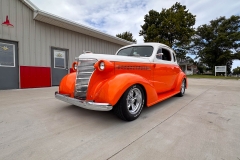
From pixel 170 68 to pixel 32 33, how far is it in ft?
20.6

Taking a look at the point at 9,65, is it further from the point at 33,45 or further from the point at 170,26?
the point at 170,26

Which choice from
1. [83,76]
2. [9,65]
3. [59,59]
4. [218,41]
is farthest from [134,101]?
[218,41]

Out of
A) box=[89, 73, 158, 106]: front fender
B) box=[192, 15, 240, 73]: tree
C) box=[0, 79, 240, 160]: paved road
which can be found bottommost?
box=[0, 79, 240, 160]: paved road

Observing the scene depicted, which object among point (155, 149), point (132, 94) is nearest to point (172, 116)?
point (132, 94)

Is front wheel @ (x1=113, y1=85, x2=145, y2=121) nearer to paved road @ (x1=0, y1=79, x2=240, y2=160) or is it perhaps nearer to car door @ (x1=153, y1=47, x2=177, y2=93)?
paved road @ (x1=0, y1=79, x2=240, y2=160)

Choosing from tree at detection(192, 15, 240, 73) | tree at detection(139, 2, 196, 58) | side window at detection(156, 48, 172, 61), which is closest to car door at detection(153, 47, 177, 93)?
side window at detection(156, 48, 172, 61)

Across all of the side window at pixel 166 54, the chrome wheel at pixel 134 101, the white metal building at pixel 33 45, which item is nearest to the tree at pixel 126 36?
the white metal building at pixel 33 45

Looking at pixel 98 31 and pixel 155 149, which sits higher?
pixel 98 31

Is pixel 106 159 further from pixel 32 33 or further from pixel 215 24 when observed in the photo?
pixel 215 24

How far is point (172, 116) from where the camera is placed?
2770 mm

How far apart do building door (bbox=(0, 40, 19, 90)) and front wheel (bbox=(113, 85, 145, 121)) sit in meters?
5.61

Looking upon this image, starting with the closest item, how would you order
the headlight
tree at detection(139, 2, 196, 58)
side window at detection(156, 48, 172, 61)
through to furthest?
1. the headlight
2. side window at detection(156, 48, 172, 61)
3. tree at detection(139, 2, 196, 58)

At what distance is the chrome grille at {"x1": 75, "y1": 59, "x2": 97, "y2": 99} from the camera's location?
2.42 m

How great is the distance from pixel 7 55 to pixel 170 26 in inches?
894
